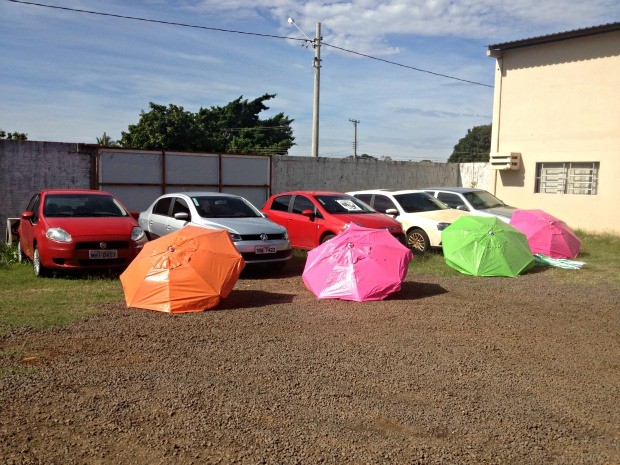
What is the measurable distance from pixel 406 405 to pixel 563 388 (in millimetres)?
1466

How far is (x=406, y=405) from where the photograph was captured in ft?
14.8

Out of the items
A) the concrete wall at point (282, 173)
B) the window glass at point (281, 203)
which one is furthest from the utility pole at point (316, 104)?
the window glass at point (281, 203)

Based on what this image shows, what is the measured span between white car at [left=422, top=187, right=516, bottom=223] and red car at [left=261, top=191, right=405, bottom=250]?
314 cm

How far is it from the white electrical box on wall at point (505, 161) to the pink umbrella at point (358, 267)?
11.7 metres

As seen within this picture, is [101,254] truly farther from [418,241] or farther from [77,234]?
[418,241]

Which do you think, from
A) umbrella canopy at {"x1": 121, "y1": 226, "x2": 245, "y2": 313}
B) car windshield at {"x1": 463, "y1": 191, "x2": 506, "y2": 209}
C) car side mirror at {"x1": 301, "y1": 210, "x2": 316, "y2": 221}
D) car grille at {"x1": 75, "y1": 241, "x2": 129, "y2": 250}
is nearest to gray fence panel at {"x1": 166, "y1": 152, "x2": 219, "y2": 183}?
car side mirror at {"x1": 301, "y1": 210, "x2": 316, "y2": 221}

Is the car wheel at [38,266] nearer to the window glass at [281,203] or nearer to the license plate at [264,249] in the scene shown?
the license plate at [264,249]

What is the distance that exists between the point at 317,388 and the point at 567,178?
15.9 metres

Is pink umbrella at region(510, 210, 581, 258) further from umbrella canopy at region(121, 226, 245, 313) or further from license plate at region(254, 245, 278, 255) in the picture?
umbrella canopy at region(121, 226, 245, 313)

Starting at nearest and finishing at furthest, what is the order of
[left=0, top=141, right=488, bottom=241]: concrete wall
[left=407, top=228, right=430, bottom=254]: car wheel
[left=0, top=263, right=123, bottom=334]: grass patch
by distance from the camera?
[left=0, top=263, right=123, bottom=334]: grass patch, [left=407, top=228, right=430, bottom=254]: car wheel, [left=0, top=141, right=488, bottom=241]: concrete wall

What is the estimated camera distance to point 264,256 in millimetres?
9969

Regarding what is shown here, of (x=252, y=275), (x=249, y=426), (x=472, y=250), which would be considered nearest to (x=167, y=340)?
(x=249, y=426)

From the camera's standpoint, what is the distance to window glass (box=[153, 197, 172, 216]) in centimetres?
1146

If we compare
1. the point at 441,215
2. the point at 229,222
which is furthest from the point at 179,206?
the point at 441,215
